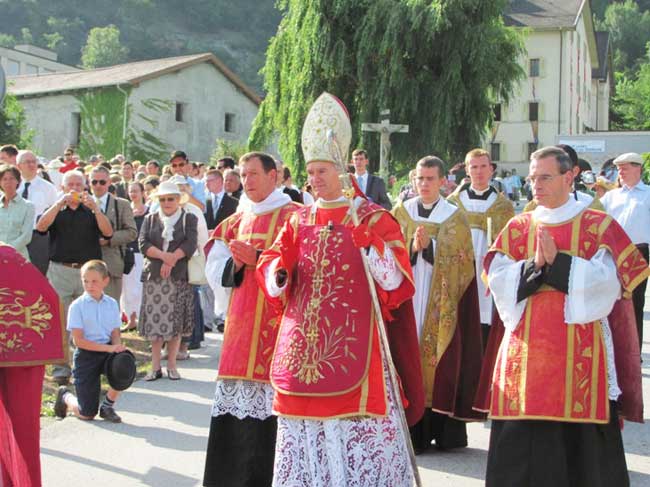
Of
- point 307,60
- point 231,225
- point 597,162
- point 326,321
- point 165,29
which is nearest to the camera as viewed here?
point 326,321

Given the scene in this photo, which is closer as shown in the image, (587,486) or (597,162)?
(587,486)

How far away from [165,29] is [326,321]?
99.8 meters

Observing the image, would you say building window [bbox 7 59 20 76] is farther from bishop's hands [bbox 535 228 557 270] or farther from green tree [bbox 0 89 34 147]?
bishop's hands [bbox 535 228 557 270]

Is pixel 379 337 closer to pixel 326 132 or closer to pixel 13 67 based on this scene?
pixel 326 132

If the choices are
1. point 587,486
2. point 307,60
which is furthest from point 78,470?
point 307,60

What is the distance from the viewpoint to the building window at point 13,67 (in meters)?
69.1

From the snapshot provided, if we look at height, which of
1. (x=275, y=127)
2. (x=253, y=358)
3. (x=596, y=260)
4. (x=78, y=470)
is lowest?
(x=78, y=470)

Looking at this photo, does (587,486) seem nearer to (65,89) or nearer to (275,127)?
(275,127)

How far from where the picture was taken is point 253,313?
17.7 feet

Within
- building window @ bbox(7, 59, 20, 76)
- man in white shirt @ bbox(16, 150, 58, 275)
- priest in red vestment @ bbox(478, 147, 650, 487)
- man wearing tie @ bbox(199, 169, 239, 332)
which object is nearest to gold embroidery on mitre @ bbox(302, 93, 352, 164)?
priest in red vestment @ bbox(478, 147, 650, 487)

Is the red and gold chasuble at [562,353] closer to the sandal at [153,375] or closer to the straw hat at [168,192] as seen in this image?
the sandal at [153,375]

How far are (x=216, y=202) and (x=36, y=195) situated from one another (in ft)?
7.95

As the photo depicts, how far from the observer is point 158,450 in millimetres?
6520

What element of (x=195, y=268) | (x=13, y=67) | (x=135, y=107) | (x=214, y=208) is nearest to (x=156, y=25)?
(x=13, y=67)
